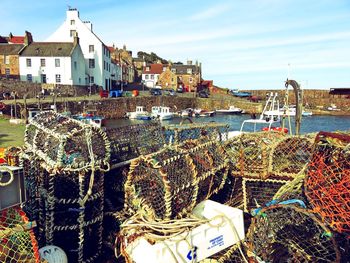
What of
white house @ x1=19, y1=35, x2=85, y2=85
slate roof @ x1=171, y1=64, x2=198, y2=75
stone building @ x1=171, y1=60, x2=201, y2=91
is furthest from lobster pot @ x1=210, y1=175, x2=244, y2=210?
slate roof @ x1=171, y1=64, x2=198, y2=75

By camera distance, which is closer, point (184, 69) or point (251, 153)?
point (251, 153)

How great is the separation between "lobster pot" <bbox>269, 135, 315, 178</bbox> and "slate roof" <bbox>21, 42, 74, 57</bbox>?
35.0 m

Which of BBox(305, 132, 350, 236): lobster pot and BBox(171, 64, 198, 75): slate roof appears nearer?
BBox(305, 132, 350, 236): lobster pot

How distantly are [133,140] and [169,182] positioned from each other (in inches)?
81.5

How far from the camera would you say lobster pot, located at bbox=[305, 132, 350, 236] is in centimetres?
312

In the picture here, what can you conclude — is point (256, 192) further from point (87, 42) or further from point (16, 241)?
point (87, 42)

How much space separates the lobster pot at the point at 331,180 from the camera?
312cm

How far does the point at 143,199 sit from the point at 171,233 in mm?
766

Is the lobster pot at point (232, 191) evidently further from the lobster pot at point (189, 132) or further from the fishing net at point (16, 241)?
the fishing net at point (16, 241)

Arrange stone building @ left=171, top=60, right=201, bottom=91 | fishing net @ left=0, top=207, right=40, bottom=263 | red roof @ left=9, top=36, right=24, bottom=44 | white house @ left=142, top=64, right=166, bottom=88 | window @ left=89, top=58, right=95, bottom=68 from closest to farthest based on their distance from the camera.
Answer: fishing net @ left=0, top=207, right=40, bottom=263 < window @ left=89, top=58, right=95, bottom=68 < red roof @ left=9, top=36, right=24, bottom=44 < stone building @ left=171, top=60, right=201, bottom=91 < white house @ left=142, top=64, right=166, bottom=88

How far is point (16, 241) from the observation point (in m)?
2.94

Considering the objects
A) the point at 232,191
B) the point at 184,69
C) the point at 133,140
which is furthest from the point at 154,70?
the point at 232,191

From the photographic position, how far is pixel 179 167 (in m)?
4.07

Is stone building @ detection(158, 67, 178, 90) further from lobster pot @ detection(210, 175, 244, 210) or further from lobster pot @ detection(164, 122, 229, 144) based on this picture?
lobster pot @ detection(210, 175, 244, 210)
